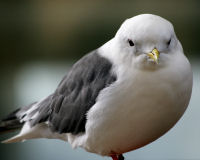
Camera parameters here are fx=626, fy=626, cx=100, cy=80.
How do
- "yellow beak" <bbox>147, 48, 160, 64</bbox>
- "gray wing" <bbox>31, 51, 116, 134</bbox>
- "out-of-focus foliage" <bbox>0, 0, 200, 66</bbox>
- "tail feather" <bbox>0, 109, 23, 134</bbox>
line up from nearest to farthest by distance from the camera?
"yellow beak" <bbox>147, 48, 160, 64</bbox>
"gray wing" <bbox>31, 51, 116, 134</bbox>
"tail feather" <bbox>0, 109, 23, 134</bbox>
"out-of-focus foliage" <bbox>0, 0, 200, 66</bbox>

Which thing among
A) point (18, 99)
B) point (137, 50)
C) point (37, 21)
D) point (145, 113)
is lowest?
point (18, 99)

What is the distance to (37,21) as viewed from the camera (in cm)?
392

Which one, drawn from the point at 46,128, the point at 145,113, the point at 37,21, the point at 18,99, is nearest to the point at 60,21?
the point at 37,21

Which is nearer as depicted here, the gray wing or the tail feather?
the gray wing

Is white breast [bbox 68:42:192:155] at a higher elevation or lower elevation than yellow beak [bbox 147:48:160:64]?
lower

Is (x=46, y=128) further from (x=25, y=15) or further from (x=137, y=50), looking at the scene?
(x=25, y=15)

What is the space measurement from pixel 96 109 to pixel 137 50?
189 mm

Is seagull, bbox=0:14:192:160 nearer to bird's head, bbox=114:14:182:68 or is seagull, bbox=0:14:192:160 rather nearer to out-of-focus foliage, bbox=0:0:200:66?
bird's head, bbox=114:14:182:68

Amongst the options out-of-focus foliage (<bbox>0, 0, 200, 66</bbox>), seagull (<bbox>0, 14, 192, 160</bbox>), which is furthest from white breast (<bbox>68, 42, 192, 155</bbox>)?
out-of-focus foliage (<bbox>0, 0, 200, 66</bbox>)

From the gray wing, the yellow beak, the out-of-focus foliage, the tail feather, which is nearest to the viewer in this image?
the yellow beak

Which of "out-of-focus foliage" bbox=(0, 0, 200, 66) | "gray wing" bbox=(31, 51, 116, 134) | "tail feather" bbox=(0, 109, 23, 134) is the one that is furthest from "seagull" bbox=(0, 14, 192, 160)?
"out-of-focus foliage" bbox=(0, 0, 200, 66)

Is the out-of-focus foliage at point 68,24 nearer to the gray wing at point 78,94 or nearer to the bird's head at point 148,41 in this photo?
the gray wing at point 78,94

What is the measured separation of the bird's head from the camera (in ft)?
4.58

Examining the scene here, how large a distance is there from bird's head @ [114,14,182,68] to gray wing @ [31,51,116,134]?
0.09 m
